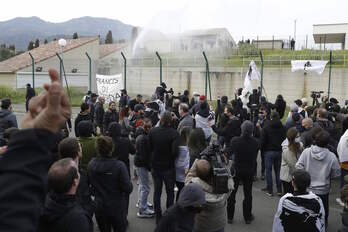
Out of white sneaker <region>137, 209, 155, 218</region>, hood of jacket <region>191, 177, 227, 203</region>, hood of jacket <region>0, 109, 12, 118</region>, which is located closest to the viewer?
hood of jacket <region>191, 177, 227, 203</region>

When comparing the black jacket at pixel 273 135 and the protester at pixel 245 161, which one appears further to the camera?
the black jacket at pixel 273 135

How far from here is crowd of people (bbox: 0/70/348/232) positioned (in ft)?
4.03

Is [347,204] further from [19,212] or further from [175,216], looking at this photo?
[19,212]

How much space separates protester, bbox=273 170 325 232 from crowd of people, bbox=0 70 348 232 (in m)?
0.01

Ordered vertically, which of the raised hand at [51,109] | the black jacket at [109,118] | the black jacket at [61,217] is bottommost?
the black jacket at [109,118]

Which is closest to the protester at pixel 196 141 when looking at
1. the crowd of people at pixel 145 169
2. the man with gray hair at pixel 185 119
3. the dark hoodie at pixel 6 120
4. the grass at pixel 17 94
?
the crowd of people at pixel 145 169

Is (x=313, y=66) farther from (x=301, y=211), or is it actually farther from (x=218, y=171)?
(x=301, y=211)

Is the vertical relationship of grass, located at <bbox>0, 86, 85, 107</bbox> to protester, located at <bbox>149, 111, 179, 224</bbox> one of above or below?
below

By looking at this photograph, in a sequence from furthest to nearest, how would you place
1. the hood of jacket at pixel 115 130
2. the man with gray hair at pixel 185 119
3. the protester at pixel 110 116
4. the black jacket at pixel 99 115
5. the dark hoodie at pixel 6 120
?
the black jacket at pixel 99 115
the protester at pixel 110 116
the man with gray hair at pixel 185 119
the dark hoodie at pixel 6 120
the hood of jacket at pixel 115 130

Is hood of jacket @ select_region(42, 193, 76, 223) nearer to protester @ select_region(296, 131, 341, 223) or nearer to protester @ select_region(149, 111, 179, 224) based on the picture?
protester @ select_region(149, 111, 179, 224)

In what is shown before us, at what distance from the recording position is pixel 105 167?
4660 millimetres

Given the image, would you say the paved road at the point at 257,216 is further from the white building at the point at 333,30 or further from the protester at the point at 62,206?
the white building at the point at 333,30

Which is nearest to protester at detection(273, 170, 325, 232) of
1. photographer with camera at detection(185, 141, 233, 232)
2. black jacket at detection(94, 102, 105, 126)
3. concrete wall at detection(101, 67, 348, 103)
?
photographer with camera at detection(185, 141, 233, 232)

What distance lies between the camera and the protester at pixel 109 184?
4.69 metres
